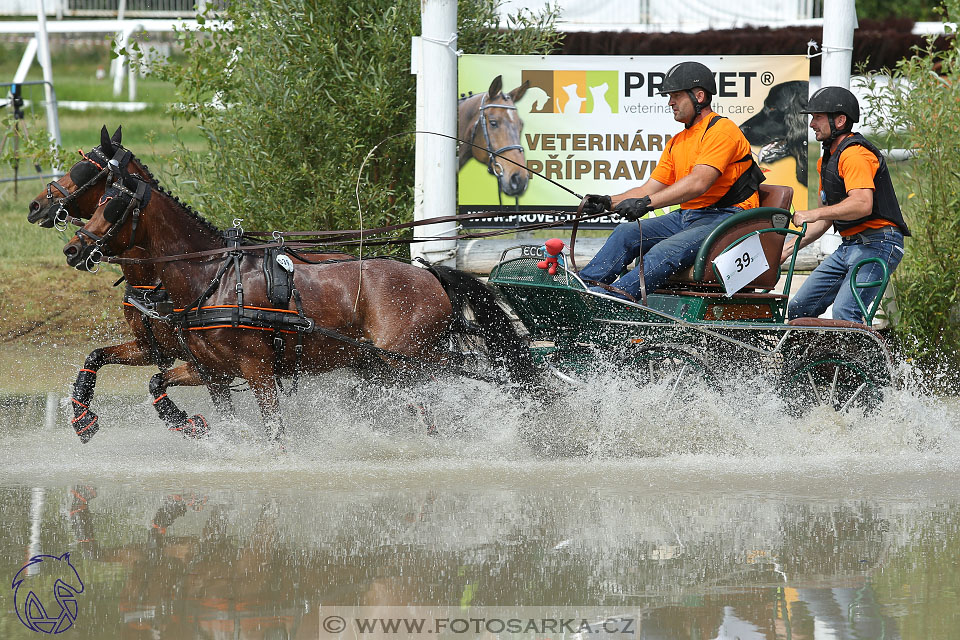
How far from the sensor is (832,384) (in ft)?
21.4

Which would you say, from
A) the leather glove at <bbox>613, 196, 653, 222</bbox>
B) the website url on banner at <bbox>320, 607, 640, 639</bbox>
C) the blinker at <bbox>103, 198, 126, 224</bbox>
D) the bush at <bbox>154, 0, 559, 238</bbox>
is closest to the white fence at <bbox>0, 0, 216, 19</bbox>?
the bush at <bbox>154, 0, 559, 238</bbox>

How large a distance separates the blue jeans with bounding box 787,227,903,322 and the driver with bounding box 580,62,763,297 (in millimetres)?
617

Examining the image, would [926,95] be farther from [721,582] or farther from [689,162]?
[721,582]

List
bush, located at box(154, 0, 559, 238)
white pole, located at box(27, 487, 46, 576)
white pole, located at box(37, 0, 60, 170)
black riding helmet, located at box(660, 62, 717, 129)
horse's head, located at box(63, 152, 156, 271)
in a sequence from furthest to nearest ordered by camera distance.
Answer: white pole, located at box(37, 0, 60, 170)
bush, located at box(154, 0, 559, 238)
black riding helmet, located at box(660, 62, 717, 129)
horse's head, located at box(63, 152, 156, 271)
white pole, located at box(27, 487, 46, 576)

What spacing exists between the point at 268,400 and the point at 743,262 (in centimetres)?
266

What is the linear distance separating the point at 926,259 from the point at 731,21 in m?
15.7

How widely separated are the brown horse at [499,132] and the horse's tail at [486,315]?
6.55ft

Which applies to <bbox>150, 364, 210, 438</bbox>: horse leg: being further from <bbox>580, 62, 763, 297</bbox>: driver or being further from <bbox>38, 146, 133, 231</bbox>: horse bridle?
<bbox>580, 62, 763, 297</bbox>: driver

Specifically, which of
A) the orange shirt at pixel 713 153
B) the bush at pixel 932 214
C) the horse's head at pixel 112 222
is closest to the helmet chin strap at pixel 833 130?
the orange shirt at pixel 713 153

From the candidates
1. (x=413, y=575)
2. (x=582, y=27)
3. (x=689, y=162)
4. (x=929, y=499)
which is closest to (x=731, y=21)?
(x=582, y=27)

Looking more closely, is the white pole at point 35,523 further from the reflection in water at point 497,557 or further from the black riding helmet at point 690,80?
the black riding helmet at point 690,80

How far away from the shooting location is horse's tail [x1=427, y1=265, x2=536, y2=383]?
6855mm

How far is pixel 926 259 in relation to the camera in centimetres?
809

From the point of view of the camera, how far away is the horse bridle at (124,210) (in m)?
6.02
